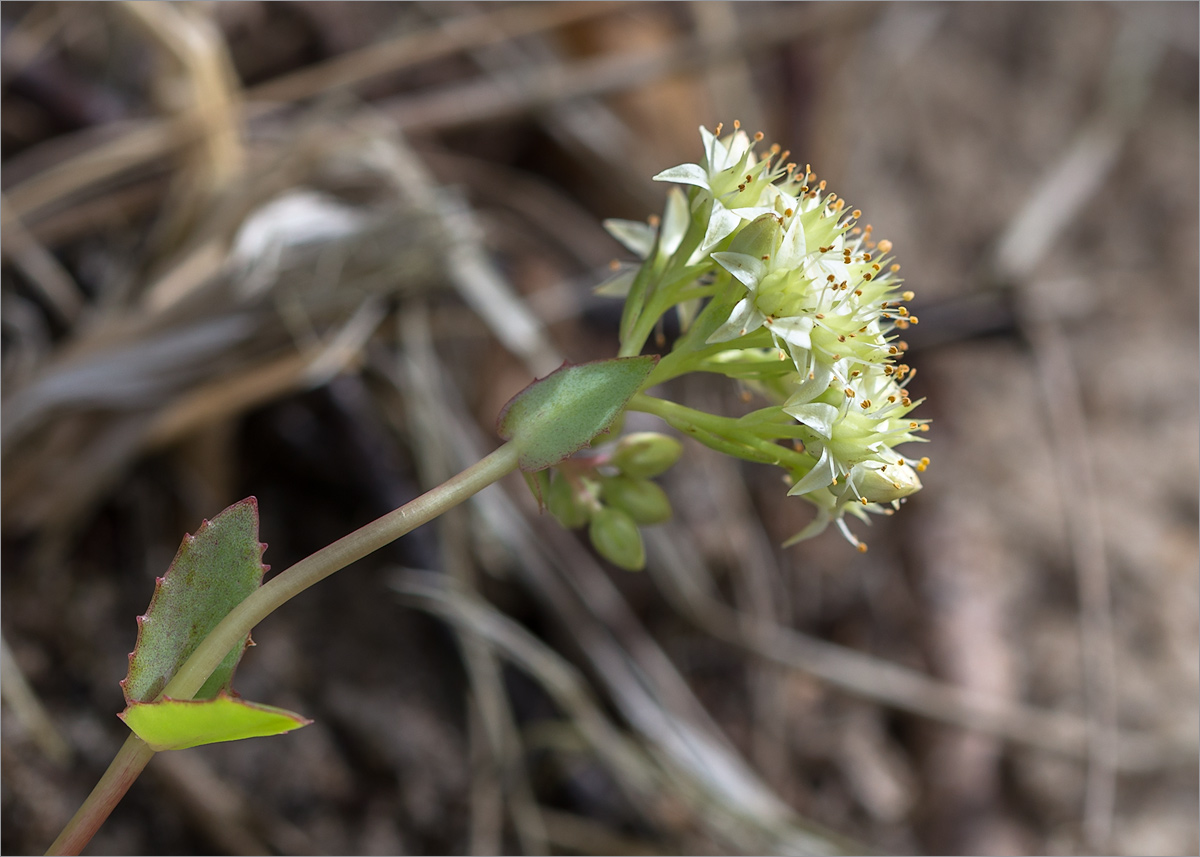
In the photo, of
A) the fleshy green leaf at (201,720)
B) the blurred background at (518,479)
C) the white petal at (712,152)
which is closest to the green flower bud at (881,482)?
the white petal at (712,152)

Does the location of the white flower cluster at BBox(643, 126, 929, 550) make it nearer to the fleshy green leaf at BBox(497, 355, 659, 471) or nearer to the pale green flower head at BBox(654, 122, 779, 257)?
the pale green flower head at BBox(654, 122, 779, 257)

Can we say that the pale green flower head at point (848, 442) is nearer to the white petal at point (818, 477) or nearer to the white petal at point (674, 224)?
the white petal at point (818, 477)

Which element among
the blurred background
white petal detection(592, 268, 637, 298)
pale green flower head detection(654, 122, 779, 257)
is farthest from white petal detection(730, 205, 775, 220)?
the blurred background

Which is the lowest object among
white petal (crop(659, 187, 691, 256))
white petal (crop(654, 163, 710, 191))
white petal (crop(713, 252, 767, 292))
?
white petal (crop(713, 252, 767, 292))

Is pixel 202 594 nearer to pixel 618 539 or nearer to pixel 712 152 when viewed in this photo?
pixel 618 539

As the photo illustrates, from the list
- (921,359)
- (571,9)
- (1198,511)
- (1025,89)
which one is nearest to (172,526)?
(571,9)

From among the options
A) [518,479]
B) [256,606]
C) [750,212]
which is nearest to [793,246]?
[750,212]
